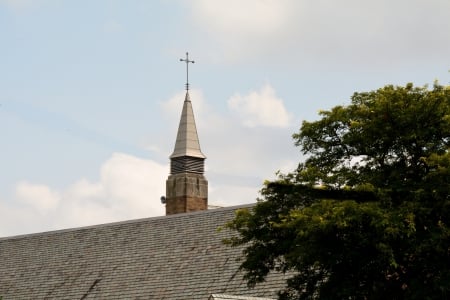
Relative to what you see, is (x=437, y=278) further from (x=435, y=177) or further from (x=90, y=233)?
→ (x=90, y=233)

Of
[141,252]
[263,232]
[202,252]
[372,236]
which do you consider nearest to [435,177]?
[372,236]

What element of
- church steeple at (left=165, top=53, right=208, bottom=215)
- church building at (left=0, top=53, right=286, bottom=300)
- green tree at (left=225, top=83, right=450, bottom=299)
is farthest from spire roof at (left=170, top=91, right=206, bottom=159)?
green tree at (left=225, top=83, right=450, bottom=299)

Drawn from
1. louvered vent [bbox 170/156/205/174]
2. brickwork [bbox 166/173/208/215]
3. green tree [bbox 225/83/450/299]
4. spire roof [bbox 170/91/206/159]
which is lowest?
green tree [bbox 225/83/450/299]

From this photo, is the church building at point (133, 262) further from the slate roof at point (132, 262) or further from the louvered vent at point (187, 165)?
the louvered vent at point (187, 165)

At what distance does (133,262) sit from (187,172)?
79.8 ft

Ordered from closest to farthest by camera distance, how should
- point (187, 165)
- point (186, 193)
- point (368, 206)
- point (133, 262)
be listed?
point (368, 206) < point (133, 262) < point (186, 193) < point (187, 165)

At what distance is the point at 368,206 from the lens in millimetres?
26625

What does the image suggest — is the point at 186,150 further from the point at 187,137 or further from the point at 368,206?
the point at 368,206

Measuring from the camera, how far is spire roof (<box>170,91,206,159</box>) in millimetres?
70125

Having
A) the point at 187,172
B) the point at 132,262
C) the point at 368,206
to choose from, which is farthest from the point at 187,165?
the point at 368,206

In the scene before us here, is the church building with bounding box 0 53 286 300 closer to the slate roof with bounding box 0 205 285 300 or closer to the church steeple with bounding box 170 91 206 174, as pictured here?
the slate roof with bounding box 0 205 285 300

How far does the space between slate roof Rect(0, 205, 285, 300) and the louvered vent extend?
17747 mm

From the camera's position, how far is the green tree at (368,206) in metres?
26.5

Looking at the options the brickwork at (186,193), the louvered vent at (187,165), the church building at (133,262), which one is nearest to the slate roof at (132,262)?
the church building at (133,262)
